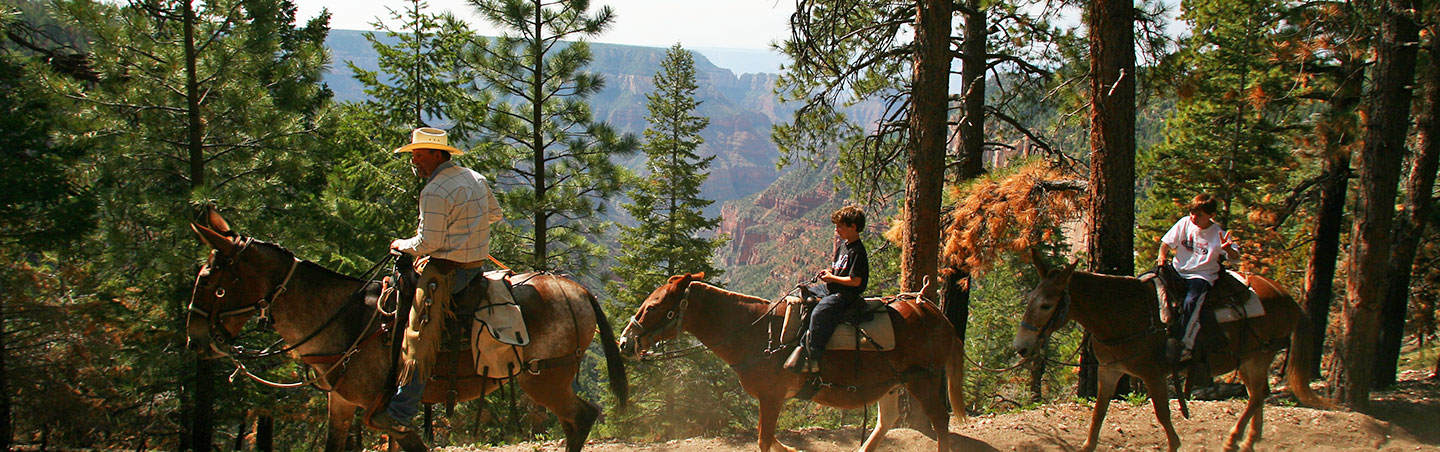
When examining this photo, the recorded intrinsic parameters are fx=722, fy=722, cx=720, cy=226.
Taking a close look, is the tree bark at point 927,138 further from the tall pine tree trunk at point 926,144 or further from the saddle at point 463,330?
the saddle at point 463,330

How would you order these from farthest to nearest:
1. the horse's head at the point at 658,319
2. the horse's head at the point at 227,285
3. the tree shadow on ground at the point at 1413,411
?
the tree shadow on ground at the point at 1413,411
the horse's head at the point at 658,319
the horse's head at the point at 227,285

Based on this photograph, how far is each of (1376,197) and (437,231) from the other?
11206 millimetres

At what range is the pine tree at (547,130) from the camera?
16312 millimetres

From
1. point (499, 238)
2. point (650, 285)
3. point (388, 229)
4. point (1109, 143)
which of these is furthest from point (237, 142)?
point (650, 285)

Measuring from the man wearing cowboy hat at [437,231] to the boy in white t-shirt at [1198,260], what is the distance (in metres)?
6.59

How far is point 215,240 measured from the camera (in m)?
5.35

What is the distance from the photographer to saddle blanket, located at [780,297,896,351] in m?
6.39

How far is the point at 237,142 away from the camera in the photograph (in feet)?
38.4

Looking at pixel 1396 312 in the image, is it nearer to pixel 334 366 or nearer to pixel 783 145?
pixel 783 145

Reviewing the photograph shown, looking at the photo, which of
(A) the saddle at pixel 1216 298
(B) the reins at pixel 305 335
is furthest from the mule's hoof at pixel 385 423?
(A) the saddle at pixel 1216 298

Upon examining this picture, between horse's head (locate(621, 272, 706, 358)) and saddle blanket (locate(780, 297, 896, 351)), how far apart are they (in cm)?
92

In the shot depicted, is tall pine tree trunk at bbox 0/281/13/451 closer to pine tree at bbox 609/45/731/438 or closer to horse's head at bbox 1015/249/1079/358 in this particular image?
horse's head at bbox 1015/249/1079/358

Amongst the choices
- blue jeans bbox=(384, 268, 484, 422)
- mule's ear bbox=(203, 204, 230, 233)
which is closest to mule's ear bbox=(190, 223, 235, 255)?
mule's ear bbox=(203, 204, 230, 233)

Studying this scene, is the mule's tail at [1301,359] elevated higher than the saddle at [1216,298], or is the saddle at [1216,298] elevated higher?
the saddle at [1216,298]
